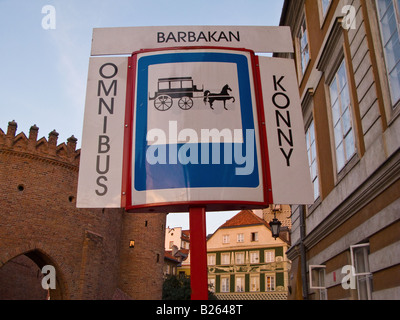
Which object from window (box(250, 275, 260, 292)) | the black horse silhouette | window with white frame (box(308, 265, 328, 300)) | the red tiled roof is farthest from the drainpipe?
the red tiled roof

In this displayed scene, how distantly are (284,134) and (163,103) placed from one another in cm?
105

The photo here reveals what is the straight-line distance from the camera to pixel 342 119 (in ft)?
28.7

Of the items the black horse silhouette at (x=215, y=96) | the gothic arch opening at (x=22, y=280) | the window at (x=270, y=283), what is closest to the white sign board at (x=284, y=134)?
the black horse silhouette at (x=215, y=96)

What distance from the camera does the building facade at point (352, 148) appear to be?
6.22 metres

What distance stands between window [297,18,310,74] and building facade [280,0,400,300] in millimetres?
116

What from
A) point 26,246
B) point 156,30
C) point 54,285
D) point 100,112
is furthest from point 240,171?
point 54,285

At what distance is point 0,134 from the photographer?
2355cm

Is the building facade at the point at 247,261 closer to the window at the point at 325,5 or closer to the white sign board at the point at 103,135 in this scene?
the window at the point at 325,5

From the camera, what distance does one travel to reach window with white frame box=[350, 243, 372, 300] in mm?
7212

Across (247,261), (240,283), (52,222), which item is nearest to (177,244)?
(247,261)

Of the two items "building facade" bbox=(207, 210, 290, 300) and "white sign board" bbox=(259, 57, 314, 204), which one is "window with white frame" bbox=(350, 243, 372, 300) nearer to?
"white sign board" bbox=(259, 57, 314, 204)

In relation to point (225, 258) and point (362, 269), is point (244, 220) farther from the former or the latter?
point (362, 269)
